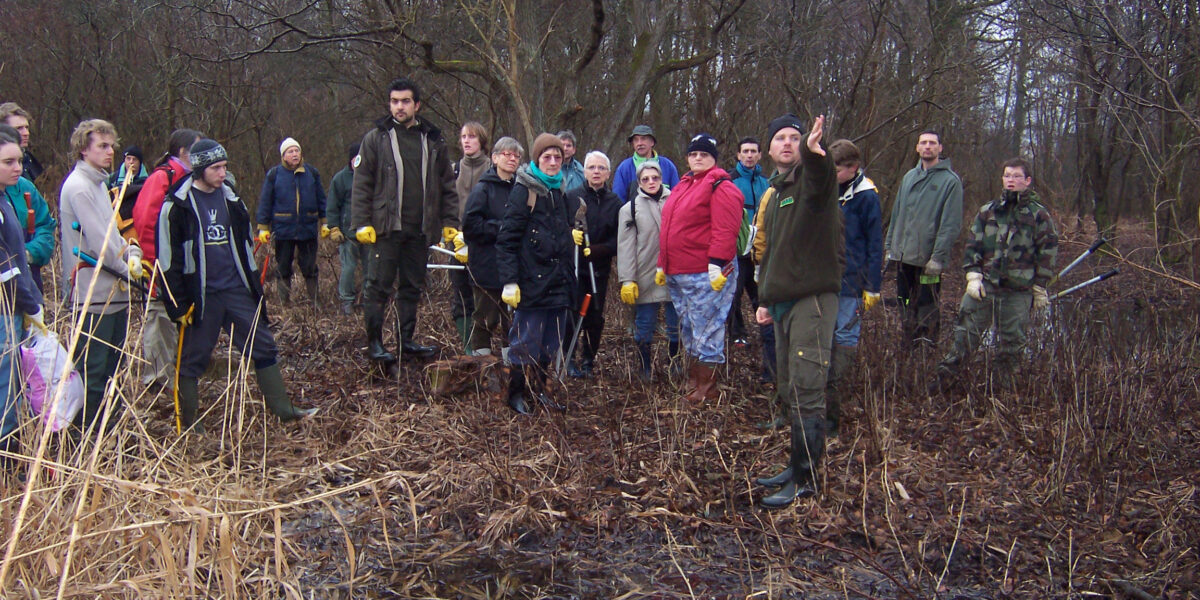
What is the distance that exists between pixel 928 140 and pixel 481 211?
3264 millimetres

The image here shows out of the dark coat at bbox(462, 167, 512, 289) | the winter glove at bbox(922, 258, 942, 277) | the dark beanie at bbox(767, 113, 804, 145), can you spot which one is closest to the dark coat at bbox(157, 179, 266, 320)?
the dark coat at bbox(462, 167, 512, 289)

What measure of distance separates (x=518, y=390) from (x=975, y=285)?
286cm

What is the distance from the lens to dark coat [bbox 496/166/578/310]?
→ 16.0 ft

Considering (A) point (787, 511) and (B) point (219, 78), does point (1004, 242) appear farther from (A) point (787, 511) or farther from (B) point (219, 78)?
(B) point (219, 78)

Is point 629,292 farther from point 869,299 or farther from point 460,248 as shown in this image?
point 869,299

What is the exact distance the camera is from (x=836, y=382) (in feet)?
15.6

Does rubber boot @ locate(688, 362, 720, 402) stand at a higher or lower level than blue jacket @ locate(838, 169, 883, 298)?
lower

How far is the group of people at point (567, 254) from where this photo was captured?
12.7 ft

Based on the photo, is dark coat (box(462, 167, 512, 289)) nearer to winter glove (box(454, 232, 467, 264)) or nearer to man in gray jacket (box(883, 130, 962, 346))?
winter glove (box(454, 232, 467, 264))

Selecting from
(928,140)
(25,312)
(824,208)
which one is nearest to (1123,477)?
(824,208)

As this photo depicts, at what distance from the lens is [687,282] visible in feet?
17.6

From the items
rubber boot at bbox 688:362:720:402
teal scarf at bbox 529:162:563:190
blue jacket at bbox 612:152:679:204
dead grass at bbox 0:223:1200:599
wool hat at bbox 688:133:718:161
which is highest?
wool hat at bbox 688:133:718:161

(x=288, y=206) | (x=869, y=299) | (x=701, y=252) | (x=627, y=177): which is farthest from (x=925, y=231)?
(x=288, y=206)

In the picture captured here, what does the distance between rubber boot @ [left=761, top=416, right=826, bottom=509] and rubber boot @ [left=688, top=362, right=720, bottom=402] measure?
4.32ft
